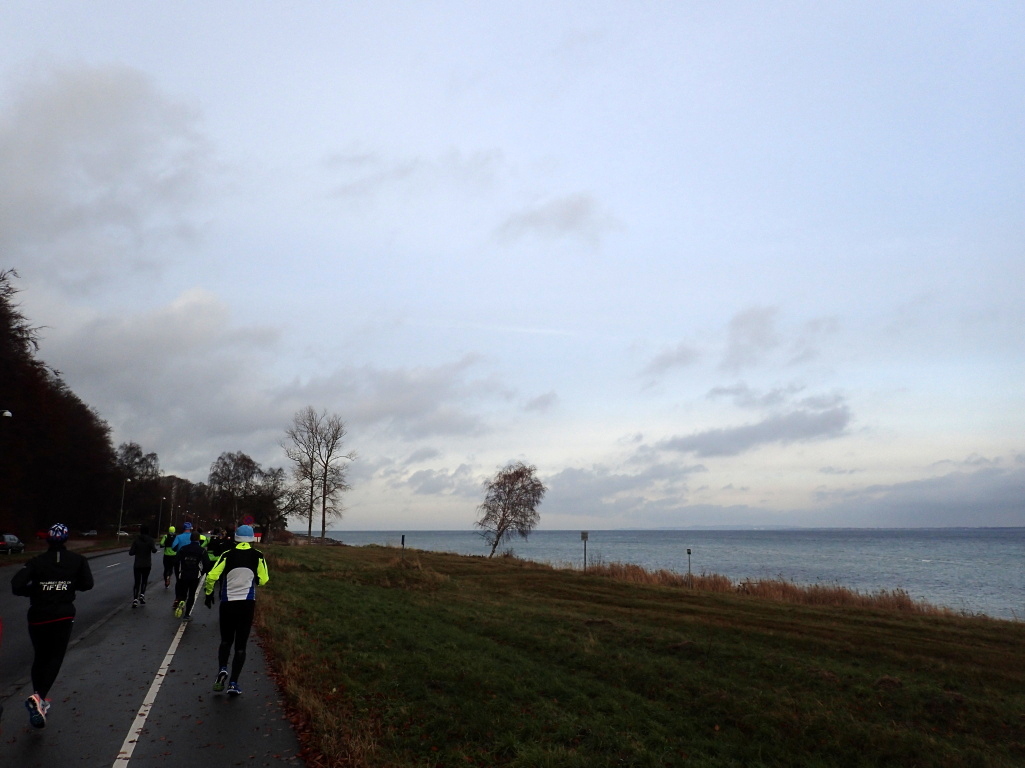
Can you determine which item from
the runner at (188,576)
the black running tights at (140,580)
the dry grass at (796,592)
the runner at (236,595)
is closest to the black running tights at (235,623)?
the runner at (236,595)

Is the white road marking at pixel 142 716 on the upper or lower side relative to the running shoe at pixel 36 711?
lower

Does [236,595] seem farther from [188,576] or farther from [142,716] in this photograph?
[188,576]

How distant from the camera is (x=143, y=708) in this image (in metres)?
7.62

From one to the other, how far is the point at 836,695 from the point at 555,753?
19.2 feet

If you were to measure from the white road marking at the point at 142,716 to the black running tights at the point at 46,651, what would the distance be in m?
0.98

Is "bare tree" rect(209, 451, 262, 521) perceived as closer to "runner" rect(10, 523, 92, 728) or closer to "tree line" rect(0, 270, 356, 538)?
"tree line" rect(0, 270, 356, 538)

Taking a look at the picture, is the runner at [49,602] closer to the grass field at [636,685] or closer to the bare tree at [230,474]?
the grass field at [636,685]

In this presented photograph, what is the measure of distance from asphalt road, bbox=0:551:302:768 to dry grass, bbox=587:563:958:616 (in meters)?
19.1

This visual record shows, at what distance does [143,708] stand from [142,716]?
0.33m

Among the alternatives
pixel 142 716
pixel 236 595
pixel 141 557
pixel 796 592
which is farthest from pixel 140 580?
pixel 796 592

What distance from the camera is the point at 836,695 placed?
10.3m

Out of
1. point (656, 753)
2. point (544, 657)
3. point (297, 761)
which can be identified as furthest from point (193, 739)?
point (544, 657)

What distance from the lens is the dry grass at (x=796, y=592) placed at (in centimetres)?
2284

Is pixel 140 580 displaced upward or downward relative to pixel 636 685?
upward
